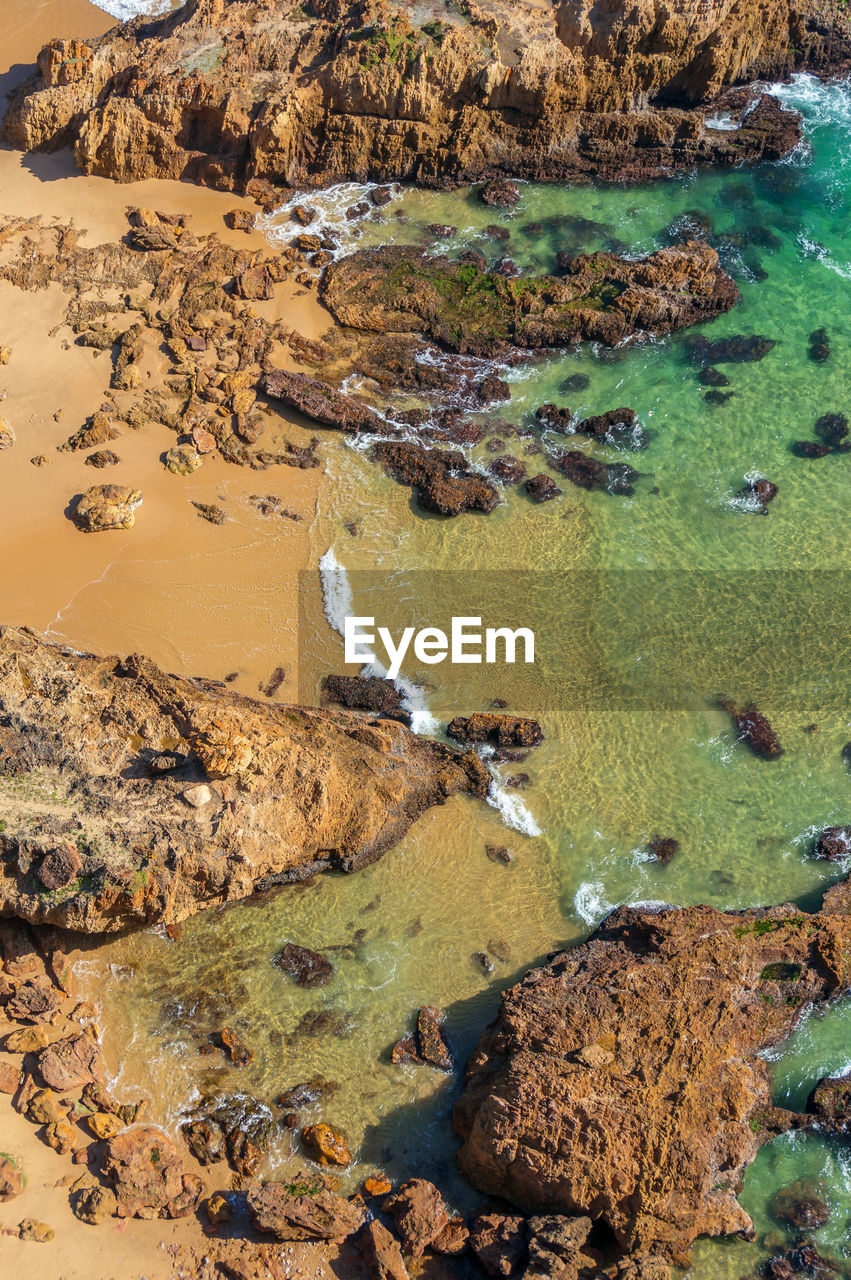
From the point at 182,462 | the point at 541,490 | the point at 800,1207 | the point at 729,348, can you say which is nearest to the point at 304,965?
the point at 800,1207

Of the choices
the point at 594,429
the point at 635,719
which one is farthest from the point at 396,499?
the point at 635,719

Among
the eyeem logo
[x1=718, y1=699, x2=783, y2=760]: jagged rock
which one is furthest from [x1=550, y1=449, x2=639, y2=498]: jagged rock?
[x1=718, y1=699, x2=783, y2=760]: jagged rock

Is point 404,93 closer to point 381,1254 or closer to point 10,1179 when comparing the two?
point 10,1179

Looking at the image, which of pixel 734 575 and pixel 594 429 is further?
pixel 594 429

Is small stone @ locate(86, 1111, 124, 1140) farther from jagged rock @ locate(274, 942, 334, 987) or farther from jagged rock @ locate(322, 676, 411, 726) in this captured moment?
jagged rock @ locate(322, 676, 411, 726)

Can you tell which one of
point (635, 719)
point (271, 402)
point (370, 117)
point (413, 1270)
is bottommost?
point (413, 1270)

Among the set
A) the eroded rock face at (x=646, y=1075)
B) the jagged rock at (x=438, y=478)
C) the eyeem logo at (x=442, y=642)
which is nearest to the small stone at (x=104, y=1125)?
the eroded rock face at (x=646, y=1075)

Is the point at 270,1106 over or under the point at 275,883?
under

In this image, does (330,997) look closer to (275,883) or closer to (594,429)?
(275,883)
